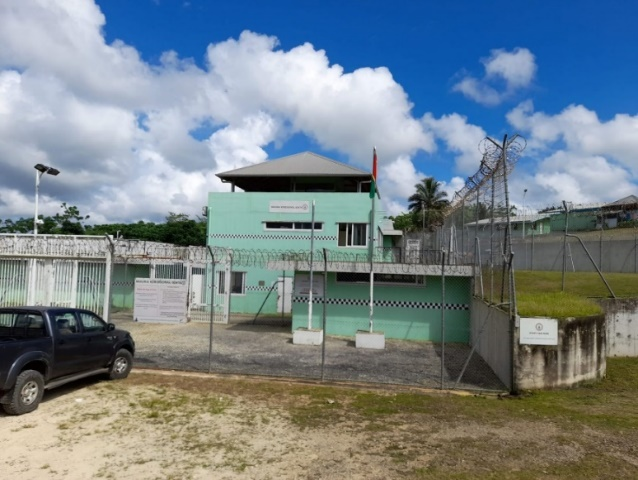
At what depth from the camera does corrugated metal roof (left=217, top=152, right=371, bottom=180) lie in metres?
25.6

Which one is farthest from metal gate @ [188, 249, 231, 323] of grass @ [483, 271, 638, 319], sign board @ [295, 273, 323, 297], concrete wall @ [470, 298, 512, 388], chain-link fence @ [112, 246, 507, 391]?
grass @ [483, 271, 638, 319]

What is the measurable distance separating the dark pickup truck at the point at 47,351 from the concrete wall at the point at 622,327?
11.6 m

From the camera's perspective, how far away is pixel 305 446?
19.1 ft

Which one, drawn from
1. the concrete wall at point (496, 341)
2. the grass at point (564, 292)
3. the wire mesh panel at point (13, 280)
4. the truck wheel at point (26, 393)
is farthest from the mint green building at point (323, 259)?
the wire mesh panel at point (13, 280)

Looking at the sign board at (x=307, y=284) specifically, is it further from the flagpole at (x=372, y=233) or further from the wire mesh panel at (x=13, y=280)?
the wire mesh panel at (x=13, y=280)

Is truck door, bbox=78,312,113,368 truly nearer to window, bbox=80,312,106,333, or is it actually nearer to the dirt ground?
window, bbox=80,312,106,333

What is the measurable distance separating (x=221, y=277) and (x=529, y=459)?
1834 centimetres

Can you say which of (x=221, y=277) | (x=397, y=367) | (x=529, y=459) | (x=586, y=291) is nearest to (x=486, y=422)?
(x=529, y=459)

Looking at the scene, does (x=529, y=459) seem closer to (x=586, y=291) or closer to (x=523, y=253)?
(x=586, y=291)

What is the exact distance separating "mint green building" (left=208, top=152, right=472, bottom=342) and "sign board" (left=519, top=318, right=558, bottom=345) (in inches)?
177

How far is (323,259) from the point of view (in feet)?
51.8

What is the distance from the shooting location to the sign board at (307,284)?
15.8m

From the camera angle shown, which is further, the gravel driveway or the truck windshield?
the gravel driveway

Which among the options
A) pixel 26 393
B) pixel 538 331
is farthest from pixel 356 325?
pixel 26 393
